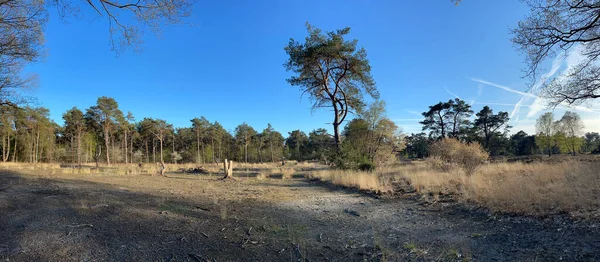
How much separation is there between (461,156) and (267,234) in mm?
11629

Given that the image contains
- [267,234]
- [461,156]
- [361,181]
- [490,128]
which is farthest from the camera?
[490,128]

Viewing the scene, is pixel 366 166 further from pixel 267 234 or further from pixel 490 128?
pixel 490 128

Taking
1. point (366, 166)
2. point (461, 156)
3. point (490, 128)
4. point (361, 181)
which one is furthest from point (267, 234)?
point (490, 128)

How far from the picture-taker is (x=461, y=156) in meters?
12.9

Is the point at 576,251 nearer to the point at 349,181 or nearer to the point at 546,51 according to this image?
the point at 546,51

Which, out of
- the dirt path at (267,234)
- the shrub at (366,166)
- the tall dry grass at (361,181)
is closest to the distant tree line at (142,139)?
the shrub at (366,166)

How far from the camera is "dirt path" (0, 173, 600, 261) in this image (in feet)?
11.2

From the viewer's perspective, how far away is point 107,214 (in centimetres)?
515

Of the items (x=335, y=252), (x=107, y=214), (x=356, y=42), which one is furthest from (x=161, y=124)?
(x=335, y=252)

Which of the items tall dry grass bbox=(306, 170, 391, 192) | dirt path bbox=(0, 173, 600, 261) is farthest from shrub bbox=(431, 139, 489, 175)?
dirt path bbox=(0, 173, 600, 261)

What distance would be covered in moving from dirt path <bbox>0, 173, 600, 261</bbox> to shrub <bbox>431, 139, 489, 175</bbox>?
7.40 m

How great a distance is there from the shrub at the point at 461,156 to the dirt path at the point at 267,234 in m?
7.40

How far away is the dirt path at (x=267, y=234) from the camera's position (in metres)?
3.42

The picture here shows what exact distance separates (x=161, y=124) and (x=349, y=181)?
39235mm
